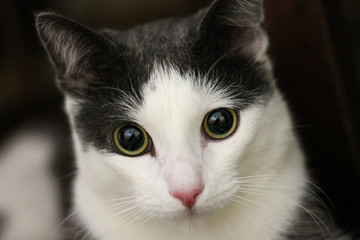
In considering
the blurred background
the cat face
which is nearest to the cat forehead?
the cat face

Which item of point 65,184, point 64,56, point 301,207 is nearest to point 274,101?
point 301,207

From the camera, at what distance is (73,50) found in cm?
113

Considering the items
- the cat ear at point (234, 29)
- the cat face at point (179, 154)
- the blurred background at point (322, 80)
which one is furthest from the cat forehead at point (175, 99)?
the blurred background at point (322, 80)

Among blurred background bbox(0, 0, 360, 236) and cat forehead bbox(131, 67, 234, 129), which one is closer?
cat forehead bbox(131, 67, 234, 129)

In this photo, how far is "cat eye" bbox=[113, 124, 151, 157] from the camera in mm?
1102

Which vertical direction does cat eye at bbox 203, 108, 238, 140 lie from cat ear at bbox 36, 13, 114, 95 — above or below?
below

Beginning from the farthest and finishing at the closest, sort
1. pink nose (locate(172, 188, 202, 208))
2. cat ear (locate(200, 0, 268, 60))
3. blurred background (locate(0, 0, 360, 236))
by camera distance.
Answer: blurred background (locate(0, 0, 360, 236)) → cat ear (locate(200, 0, 268, 60)) → pink nose (locate(172, 188, 202, 208))

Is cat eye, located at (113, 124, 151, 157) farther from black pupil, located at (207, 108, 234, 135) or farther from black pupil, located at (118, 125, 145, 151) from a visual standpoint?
black pupil, located at (207, 108, 234, 135)

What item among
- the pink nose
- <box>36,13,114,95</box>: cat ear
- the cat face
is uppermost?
<box>36,13,114,95</box>: cat ear

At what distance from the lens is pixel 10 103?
225 centimetres

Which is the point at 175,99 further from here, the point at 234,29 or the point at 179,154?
the point at 234,29

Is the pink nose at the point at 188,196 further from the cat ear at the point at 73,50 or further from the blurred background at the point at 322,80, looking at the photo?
the blurred background at the point at 322,80

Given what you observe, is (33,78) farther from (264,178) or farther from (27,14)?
(264,178)

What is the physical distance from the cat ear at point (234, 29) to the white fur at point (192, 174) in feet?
0.45
